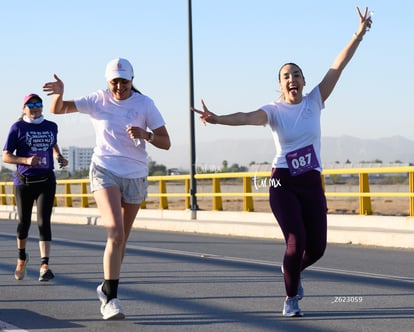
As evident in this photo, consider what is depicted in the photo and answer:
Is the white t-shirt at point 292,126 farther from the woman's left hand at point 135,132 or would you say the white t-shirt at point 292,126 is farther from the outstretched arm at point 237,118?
the woman's left hand at point 135,132

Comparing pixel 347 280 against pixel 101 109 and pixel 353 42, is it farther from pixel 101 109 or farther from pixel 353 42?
pixel 101 109

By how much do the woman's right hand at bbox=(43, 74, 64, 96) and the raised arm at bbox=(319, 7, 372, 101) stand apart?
79.8 inches

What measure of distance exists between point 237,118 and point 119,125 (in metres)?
0.90

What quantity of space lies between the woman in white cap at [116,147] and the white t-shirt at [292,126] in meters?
0.84

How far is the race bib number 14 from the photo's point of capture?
7.70m

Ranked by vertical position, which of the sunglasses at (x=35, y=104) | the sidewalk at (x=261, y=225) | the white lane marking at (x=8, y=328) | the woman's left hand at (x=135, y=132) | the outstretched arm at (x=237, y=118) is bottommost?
the white lane marking at (x=8, y=328)

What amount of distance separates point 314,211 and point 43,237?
3.69 m

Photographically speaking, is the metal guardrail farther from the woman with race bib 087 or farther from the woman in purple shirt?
the woman with race bib 087

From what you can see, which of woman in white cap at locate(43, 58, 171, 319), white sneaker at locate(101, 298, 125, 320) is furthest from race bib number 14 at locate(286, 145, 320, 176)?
white sneaker at locate(101, 298, 125, 320)

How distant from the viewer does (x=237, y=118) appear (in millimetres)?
7758

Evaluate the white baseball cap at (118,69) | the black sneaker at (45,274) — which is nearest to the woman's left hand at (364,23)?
the white baseball cap at (118,69)

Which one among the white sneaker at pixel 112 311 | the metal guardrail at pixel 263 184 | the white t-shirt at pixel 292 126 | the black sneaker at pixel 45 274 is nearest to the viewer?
the white sneaker at pixel 112 311

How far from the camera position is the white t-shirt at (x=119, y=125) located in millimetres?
7664

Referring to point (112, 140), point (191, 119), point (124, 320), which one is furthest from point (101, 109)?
point (191, 119)
